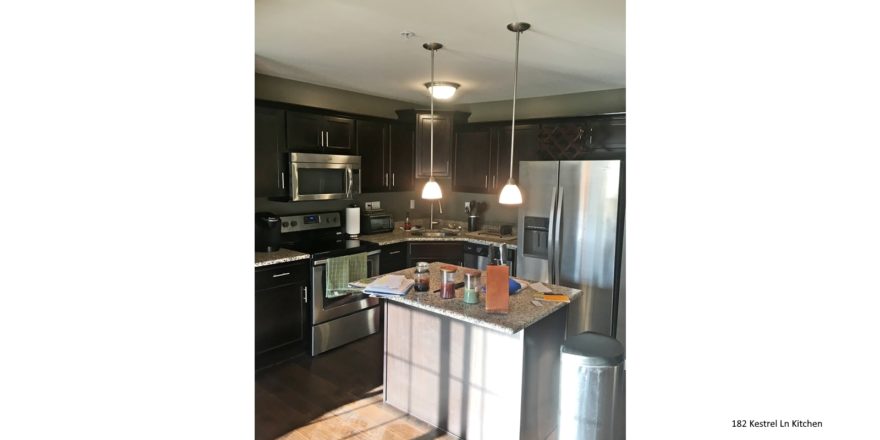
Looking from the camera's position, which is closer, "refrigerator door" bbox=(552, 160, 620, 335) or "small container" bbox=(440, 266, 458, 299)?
"small container" bbox=(440, 266, 458, 299)

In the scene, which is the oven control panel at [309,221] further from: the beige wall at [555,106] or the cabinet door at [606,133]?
the cabinet door at [606,133]

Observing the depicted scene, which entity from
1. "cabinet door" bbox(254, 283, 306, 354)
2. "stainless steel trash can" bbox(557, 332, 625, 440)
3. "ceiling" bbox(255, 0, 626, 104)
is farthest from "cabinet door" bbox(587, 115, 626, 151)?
"cabinet door" bbox(254, 283, 306, 354)

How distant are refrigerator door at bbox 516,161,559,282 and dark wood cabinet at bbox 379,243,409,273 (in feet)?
3.65

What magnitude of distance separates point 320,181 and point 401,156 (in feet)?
3.59

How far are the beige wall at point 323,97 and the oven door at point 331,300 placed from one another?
1.47 m

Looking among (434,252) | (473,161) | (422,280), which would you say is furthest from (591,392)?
(473,161)

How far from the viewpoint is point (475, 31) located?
2480 millimetres

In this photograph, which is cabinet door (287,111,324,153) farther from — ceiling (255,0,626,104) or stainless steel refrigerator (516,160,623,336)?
stainless steel refrigerator (516,160,623,336)

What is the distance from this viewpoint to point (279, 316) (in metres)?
3.50

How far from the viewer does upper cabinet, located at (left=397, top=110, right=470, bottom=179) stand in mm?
4914

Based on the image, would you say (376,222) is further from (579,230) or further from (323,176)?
(579,230)
